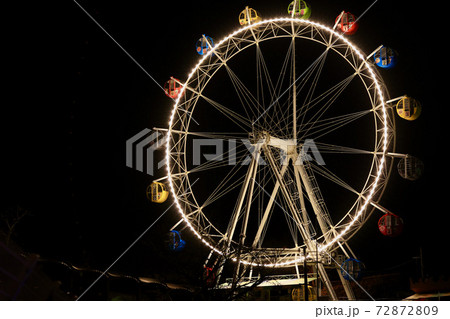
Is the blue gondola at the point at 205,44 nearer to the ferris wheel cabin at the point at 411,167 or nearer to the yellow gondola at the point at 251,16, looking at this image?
the yellow gondola at the point at 251,16

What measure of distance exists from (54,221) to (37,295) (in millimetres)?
13658

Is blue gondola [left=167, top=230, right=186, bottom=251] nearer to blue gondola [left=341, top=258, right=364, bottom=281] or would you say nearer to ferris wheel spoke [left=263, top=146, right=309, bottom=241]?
ferris wheel spoke [left=263, top=146, right=309, bottom=241]

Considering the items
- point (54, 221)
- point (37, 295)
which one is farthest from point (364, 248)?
point (37, 295)

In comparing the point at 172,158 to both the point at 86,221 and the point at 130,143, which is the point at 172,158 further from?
the point at 86,221

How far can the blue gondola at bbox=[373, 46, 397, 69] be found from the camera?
624 inches

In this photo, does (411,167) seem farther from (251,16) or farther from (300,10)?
(251,16)

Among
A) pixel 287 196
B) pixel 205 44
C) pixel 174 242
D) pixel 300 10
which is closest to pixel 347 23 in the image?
pixel 300 10

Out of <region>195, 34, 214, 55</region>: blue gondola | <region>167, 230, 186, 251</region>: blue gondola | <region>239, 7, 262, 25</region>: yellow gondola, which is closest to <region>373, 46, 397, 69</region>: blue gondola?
<region>239, 7, 262, 25</region>: yellow gondola

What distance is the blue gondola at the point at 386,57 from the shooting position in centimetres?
1586

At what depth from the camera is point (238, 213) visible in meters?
17.3

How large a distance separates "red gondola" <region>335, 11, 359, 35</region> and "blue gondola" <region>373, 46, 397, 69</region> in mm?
1183

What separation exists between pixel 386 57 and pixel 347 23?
1.64 m

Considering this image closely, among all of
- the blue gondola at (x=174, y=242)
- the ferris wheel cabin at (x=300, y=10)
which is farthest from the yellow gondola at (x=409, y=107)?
the blue gondola at (x=174, y=242)

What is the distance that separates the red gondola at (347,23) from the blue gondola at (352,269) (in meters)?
6.40
